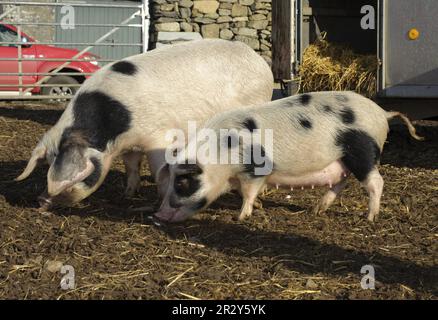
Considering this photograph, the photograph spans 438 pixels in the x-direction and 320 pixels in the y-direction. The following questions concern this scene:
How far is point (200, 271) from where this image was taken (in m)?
4.93

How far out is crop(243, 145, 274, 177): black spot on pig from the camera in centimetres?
593

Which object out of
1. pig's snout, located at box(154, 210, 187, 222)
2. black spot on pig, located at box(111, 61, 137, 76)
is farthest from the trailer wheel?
pig's snout, located at box(154, 210, 187, 222)

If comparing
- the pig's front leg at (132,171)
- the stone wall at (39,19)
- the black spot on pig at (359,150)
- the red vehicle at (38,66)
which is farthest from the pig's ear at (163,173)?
the stone wall at (39,19)

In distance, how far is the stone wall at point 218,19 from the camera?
58.0 feet

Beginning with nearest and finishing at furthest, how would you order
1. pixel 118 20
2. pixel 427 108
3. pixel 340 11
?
pixel 427 108, pixel 340 11, pixel 118 20

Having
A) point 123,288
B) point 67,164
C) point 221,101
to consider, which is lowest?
point 123,288

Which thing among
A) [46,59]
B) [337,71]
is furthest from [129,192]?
[46,59]

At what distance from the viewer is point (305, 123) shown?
6098 millimetres

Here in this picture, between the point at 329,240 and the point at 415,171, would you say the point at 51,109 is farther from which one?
the point at 329,240

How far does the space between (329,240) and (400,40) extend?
343cm

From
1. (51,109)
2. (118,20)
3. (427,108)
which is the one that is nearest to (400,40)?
(427,108)

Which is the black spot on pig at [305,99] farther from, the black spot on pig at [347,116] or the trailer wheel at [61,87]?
the trailer wheel at [61,87]

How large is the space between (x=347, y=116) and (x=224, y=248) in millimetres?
1474

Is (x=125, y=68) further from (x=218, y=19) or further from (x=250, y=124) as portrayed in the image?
(x=218, y=19)
